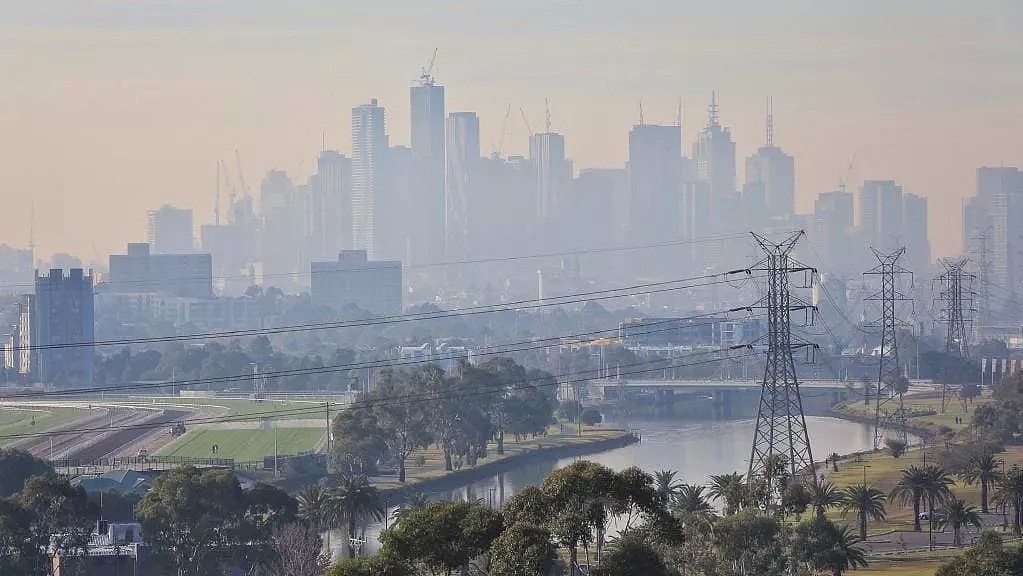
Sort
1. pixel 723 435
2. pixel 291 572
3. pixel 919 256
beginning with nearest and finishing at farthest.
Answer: pixel 291 572
pixel 723 435
pixel 919 256

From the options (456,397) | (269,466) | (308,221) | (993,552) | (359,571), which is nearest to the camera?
(359,571)

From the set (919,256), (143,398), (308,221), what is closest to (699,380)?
(143,398)

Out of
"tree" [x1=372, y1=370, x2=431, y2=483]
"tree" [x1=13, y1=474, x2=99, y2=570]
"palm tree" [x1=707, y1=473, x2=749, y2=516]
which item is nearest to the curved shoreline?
"tree" [x1=372, y1=370, x2=431, y2=483]

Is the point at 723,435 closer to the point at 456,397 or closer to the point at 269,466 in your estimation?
the point at 456,397

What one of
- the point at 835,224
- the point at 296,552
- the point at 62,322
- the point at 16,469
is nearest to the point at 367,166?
the point at 835,224

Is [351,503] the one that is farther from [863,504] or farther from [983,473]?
[983,473]
